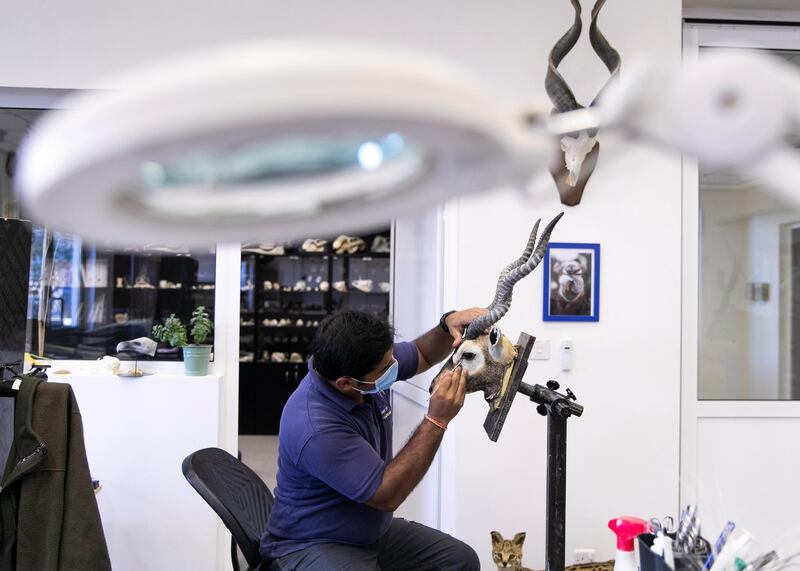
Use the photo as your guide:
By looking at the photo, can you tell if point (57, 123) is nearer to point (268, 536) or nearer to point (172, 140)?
point (172, 140)

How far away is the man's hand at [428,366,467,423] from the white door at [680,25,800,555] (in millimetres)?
1604

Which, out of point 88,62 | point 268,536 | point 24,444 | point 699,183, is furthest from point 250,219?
point 699,183

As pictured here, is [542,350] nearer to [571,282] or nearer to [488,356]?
[571,282]

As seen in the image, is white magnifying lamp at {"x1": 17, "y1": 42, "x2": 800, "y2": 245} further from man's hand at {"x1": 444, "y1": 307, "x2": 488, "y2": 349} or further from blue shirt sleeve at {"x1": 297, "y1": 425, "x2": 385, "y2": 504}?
man's hand at {"x1": 444, "y1": 307, "x2": 488, "y2": 349}

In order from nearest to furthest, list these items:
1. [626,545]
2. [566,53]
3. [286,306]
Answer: [626,545], [566,53], [286,306]

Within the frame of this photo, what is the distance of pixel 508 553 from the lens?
2441 millimetres

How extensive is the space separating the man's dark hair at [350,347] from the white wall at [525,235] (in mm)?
980

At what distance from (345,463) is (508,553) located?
102cm

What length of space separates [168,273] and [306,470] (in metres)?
1.61

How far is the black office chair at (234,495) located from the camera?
1786 mm

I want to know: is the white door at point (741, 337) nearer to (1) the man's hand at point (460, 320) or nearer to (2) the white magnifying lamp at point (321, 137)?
(1) the man's hand at point (460, 320)

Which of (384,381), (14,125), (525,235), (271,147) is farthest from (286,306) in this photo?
(271,147)

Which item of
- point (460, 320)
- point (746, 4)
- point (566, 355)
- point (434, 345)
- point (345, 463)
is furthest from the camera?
point (746, 4)

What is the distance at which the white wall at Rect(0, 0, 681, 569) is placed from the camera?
2801mm
